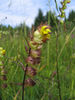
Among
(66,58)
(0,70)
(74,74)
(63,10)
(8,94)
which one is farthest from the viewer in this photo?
(66,58)

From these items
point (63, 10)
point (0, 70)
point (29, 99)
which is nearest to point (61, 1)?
point (63, 10)

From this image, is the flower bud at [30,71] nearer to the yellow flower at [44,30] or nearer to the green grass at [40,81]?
the green grass at [40,81]

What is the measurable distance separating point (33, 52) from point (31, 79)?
147 mm

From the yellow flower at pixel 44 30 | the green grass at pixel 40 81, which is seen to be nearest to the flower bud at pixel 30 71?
the green grass at pixel 40 81

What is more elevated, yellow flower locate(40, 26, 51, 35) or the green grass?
yellow flower locate(40, 26, 51, 35)

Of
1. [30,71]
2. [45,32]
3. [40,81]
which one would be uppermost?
[45,32]

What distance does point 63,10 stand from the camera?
1.00 m

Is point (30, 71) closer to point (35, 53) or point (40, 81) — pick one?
point (35, 53)

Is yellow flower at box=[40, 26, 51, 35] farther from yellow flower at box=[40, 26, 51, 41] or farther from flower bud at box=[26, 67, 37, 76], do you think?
flower bud at box=[26, 67, 37, 76]

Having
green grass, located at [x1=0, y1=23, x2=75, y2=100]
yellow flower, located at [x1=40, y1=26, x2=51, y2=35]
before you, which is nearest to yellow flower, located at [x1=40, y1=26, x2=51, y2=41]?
yellow flower, located at [x1=40, y1=26, x2=51, y2=35]

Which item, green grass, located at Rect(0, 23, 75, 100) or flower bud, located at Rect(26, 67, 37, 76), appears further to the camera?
green grass, located at Rect(0, 23, 75, 100)

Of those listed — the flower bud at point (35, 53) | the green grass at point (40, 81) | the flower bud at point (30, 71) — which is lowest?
the green grass at point (40, 81)

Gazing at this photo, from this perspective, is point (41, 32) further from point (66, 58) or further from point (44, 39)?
point (66, 58)

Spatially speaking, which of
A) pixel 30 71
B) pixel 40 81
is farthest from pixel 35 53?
pixel 40 81
